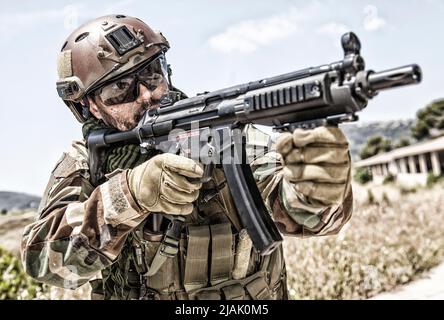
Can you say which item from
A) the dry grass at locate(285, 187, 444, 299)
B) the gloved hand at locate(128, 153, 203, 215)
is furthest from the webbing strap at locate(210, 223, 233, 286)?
the dry grass at locate(285, 187, 444, 299)

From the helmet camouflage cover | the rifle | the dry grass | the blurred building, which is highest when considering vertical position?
the helmet camouflage cover

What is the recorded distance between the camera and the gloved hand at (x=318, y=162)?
5.94 ft

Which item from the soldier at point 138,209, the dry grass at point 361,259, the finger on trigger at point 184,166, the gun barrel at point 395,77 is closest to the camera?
the gun barrel at point 395,77

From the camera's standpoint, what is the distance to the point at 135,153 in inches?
110

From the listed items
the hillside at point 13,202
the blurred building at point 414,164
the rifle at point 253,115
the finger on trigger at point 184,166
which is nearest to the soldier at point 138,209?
the finger on trigger at point 184,166

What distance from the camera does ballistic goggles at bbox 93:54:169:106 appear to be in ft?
9.19

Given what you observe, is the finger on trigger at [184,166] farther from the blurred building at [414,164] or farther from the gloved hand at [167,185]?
the blurred building at [414,164]

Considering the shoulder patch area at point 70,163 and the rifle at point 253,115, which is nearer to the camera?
the rifle at point 253,115

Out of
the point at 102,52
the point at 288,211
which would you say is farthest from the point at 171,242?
the point at 102,52

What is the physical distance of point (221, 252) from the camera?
101 inches

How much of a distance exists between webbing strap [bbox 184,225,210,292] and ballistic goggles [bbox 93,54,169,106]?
2.74 feet

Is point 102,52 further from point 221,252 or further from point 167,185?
point 221,252

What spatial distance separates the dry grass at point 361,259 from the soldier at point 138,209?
10.0 ft

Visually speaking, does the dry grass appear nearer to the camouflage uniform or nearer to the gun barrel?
the camouflage uniform
